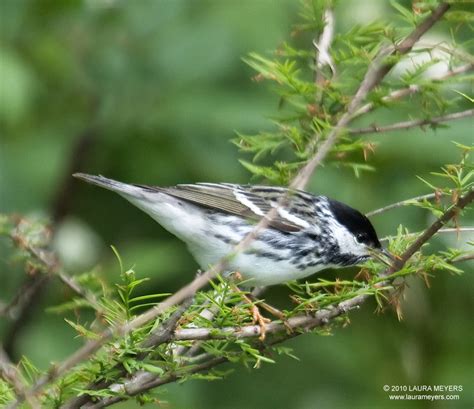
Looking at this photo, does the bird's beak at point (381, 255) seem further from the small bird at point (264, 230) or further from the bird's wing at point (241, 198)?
the bird's wing at point (241, 198)

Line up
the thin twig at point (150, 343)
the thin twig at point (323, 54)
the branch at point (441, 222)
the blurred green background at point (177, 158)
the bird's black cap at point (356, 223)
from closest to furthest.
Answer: the thin twig at point (150, 343), the branch at point (441, 222), the thin twig at point (323, 54), the bird's black cap at point (356, 223), the blurred green background at point (177, 158)

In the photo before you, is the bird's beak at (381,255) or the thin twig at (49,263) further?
the bird's beak at (381,255)

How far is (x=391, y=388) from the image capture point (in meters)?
3.46

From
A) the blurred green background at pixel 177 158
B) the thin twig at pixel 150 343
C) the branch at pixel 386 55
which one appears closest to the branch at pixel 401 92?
the branch at pixel 386 55

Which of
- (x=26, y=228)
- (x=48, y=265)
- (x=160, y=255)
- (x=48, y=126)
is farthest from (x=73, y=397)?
(x=48, y=126)

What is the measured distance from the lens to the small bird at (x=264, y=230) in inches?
112

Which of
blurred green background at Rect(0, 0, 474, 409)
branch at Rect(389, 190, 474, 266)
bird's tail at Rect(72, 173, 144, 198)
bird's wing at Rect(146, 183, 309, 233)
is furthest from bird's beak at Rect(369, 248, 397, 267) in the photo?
blurred green background at Rect(0, 0, 474, 409)

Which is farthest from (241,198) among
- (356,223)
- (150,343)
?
(150,343)

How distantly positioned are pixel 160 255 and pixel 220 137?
24.6 inches

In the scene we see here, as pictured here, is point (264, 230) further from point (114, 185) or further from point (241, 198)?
point (114, 185)

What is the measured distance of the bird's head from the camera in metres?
2.84

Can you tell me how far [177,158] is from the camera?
385 cm

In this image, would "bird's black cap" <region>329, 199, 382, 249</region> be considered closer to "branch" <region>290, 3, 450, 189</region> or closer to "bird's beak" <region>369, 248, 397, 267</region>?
"bird's beak" <region>369, 248, 397, 267</region>

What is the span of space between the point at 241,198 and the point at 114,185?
1.55 feet
